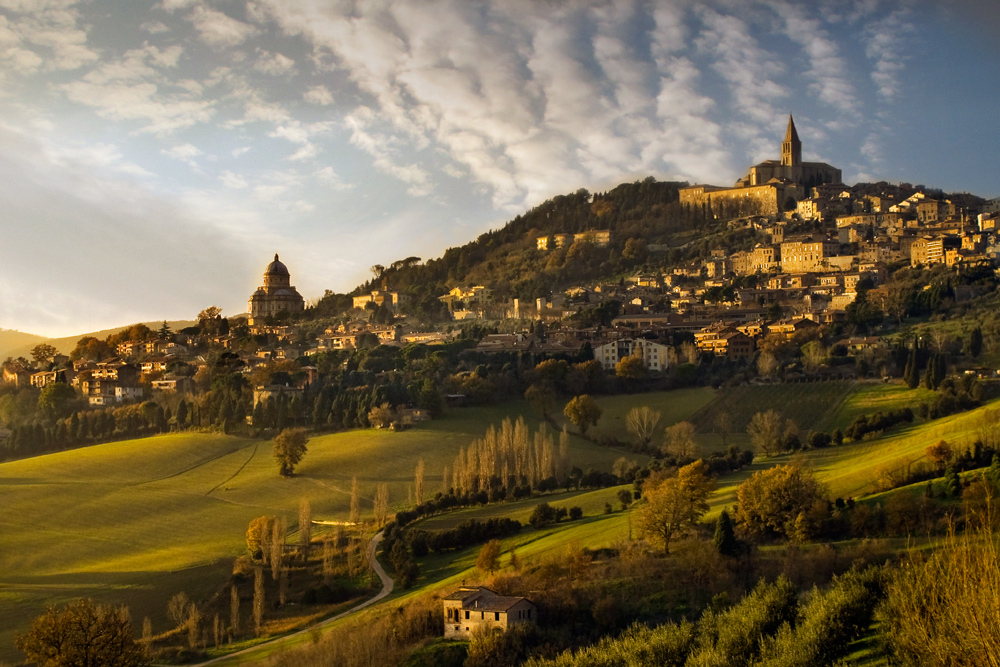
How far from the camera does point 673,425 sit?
48531 millimetres

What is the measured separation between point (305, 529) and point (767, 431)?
19.3 m

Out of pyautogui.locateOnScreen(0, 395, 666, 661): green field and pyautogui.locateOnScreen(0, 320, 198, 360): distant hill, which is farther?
pyautogui.locateOnScreen(0, 320, 198, 360): distant hill

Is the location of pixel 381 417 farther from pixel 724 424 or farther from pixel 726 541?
pixel 726 541

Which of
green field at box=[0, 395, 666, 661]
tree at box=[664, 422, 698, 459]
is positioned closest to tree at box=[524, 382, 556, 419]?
green field at box=[0, 395, 666, 661]

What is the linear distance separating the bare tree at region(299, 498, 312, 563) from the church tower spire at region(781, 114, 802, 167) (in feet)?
282

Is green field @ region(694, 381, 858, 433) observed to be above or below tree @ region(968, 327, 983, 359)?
below

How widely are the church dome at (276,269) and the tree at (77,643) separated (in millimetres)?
86857

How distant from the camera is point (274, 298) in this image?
10462cm

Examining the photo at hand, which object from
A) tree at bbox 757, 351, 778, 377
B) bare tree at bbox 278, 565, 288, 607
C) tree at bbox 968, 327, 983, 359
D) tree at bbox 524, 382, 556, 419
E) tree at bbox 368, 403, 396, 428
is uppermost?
tree at bbox 968, 327, 983, 359

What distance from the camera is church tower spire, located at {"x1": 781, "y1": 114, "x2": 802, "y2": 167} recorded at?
109 meters

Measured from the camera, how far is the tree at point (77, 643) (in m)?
23.8

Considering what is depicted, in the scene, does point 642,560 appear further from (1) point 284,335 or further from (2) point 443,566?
(1) point 284,335

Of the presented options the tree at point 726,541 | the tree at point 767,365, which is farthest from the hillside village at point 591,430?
the tree at point 767,365

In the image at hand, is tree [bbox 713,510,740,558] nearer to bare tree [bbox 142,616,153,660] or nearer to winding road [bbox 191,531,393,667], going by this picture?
winding road [bbox 191,531,393,667]
